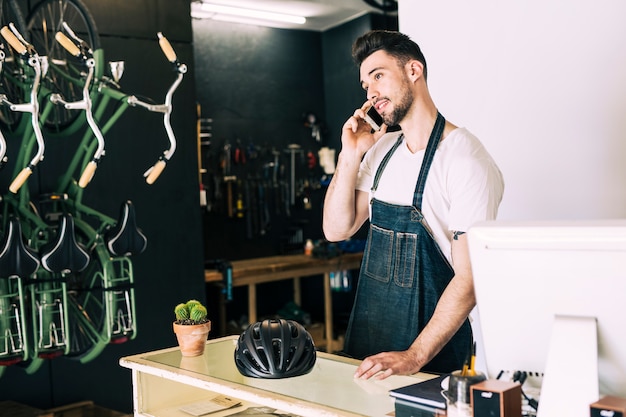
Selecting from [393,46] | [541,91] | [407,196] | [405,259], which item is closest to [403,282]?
[405,259]

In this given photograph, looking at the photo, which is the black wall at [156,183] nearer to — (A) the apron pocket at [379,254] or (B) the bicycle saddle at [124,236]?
(B) the bicycle saddle at [124,236]

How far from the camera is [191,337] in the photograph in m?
2.45

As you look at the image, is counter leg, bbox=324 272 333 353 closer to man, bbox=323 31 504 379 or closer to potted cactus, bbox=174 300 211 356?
man, bbox=323 31 504 379

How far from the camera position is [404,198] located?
106 inches

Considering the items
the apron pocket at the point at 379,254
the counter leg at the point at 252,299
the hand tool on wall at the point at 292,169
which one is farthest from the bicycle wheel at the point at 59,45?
the hand tool on wall at the point at 292,169

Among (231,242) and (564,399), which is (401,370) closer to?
(564,399)

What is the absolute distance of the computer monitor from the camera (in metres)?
1.46

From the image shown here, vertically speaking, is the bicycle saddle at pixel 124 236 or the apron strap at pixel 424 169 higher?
the apron strap at pixel 424 169

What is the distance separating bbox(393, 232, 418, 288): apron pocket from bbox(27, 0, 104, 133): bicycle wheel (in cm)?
253

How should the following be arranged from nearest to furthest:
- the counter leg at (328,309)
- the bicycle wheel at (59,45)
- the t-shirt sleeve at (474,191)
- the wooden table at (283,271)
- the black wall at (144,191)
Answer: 1. the t-shirt sleeve at (474,191)
2. the bicycle wheel at (59,45)
3. the black wall at (144,191)
4. the wooden table at (283,271)
5. the counter leg at (328,309)

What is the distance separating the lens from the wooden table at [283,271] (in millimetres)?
6520

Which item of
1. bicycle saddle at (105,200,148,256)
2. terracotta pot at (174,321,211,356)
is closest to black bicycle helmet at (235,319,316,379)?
terracotta pot at (174,321,211,356)

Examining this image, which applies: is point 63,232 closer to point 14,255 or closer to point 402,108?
point 14,255

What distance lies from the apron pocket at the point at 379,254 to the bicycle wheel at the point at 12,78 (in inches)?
97.5
